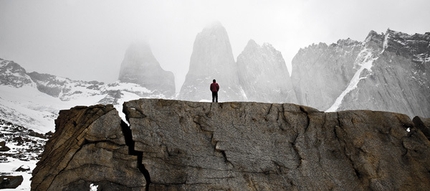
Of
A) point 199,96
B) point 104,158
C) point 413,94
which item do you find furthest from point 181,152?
point 199,96

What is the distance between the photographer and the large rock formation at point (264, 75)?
554 ft

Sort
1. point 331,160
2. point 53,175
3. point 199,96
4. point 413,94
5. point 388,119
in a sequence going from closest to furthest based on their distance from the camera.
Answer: point 53,175
point 331,160
point 388,119
point 413,94
point 199,96

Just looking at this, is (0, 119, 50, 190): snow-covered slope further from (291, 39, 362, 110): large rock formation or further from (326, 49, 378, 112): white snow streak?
(291, 39, 362, 110): large rock formation

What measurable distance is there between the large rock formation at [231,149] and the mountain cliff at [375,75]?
123m

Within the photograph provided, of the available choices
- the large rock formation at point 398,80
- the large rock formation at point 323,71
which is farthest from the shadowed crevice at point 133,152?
the large rock formation at point 323,71

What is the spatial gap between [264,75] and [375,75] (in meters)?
74.5

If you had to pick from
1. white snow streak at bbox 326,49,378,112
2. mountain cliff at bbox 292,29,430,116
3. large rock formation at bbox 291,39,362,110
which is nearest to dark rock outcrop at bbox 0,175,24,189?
mountain cliff at bbox 292,29,430,116

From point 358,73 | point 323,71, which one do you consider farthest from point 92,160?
point 323,71

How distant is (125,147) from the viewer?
41.7 feet

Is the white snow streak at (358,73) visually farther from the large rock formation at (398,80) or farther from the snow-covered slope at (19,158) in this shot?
the snow-covered slope at (19,158)

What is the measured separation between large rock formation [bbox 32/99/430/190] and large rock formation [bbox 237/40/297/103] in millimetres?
149206

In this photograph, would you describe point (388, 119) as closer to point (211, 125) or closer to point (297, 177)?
point (297, 177)

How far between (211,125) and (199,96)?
180165 mm

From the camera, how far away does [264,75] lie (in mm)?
180625
